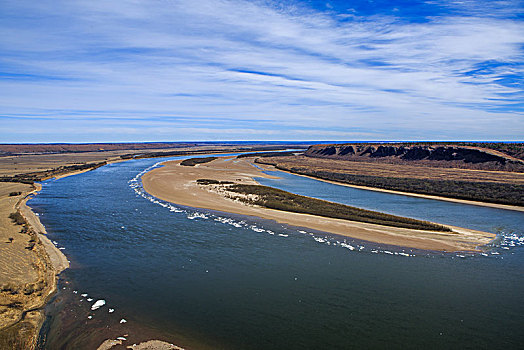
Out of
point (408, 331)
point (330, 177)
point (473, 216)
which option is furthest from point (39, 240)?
point (330, 177)

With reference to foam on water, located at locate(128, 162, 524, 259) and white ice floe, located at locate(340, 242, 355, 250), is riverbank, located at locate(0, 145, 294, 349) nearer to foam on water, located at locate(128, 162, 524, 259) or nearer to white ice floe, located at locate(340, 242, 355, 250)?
foam on water, located at locate(128, 162, 524, 259)

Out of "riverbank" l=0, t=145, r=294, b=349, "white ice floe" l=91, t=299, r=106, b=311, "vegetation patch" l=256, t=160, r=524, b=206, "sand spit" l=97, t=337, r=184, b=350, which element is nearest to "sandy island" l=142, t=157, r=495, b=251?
"riverbank" l=0, t=145, r=294, b=349

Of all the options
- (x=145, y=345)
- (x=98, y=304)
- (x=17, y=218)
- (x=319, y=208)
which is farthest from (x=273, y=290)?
(x=17, y=218)

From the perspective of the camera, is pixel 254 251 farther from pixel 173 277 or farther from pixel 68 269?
pixel 68 269

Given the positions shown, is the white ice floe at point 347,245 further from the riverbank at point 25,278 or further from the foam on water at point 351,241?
the riverbank at point 25,278

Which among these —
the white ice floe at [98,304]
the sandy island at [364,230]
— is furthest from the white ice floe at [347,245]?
the white ice floe at [98,304]

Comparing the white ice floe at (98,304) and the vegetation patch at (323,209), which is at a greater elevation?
the vegetation patch at (323,209)
